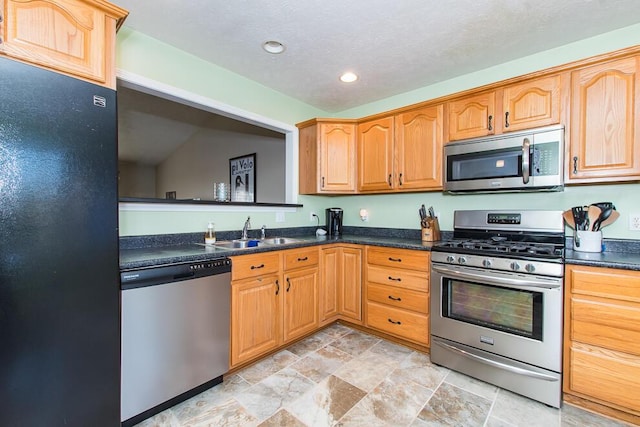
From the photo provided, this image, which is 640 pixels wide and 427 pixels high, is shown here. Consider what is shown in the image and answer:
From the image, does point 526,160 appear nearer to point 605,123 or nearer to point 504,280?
point 605,123

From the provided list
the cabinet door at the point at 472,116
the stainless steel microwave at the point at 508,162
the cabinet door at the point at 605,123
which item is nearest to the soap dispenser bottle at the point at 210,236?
the stainless steel microwave at the point at 508,162

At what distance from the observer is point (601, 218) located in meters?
1.99

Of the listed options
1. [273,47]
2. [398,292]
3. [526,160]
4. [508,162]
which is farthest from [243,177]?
[526,160]

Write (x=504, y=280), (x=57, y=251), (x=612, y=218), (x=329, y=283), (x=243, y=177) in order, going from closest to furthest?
(x=57, y=251)
(x=504, y=280)
(x=612, y=218)
(x=329, y=283)
(x=243, y=177)

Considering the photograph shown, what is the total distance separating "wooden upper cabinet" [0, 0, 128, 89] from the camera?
1203 millimetres

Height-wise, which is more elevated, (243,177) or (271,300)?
(243,177)

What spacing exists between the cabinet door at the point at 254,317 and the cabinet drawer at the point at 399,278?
901 mm

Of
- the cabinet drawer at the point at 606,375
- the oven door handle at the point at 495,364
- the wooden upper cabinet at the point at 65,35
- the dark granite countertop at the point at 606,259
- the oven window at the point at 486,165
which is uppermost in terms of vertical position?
the wooden upper cabinet at the point at 65,35

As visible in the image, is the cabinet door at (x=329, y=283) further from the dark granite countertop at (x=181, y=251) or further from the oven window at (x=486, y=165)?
the oven window at (x=486, y=165)

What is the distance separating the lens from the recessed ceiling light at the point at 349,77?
268 centimetres

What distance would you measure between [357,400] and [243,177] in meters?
3.60

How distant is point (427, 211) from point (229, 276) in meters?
2.06

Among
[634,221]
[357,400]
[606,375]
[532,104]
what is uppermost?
[532,104]

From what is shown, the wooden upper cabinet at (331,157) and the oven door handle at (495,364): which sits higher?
the wooden upper cabinet at (331,157)
